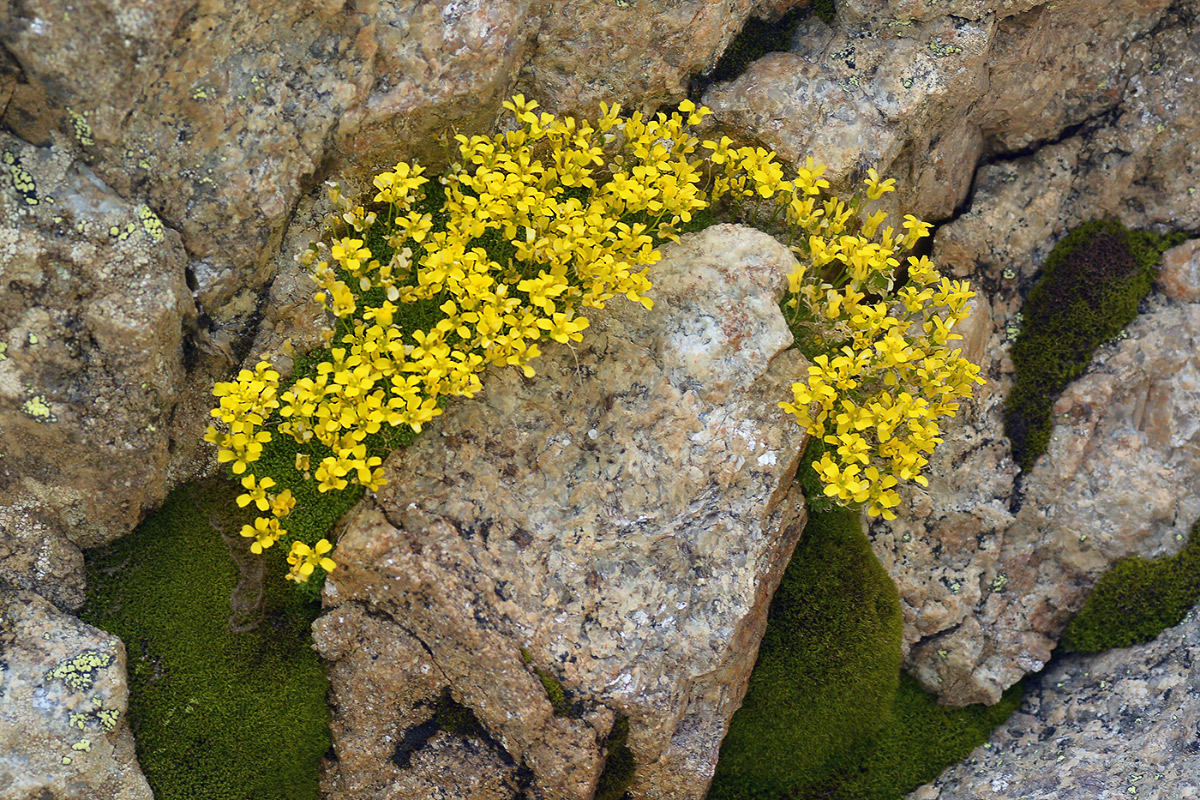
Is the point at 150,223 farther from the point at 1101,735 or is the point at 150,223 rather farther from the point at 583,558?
the point at 1101,735

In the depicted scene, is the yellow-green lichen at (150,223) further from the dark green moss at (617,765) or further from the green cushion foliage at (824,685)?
the green cushion foliage at (824,685)

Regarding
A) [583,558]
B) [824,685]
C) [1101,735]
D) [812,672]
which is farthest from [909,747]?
[583,558]

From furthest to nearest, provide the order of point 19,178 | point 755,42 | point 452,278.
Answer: point 755,42 → point 452,278 → point 19,178

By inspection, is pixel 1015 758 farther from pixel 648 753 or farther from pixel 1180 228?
pixel 1180 228

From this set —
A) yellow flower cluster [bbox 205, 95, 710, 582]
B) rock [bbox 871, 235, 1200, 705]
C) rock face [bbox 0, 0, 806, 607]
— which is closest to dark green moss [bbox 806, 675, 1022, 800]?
rock [bbox 871, 235, 1200, 705]

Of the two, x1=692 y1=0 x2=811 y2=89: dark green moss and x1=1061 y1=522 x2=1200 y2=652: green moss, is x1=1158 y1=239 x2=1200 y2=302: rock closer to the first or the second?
x1=1061 y1=522 x2=1200 y2=652: green moss

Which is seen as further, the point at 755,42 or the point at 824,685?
the point at 755,42
